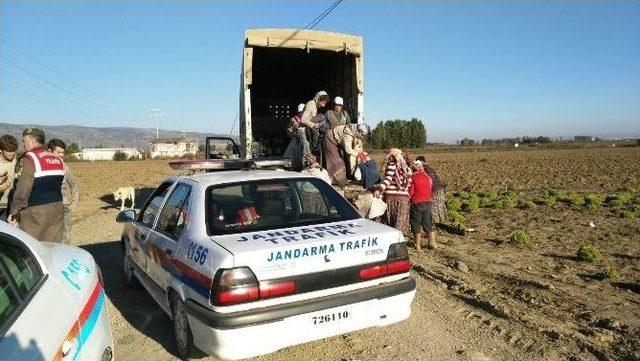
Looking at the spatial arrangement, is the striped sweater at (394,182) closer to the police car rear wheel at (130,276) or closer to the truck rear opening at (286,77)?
the truck rear opening at (286,77)

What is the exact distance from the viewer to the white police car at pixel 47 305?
210 centimetres

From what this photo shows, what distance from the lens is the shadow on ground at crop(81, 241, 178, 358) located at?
14.6 ft

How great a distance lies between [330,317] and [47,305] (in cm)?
180

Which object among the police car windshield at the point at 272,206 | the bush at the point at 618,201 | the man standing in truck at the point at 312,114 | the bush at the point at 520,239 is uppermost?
the man standing in truck at the point at 312,114

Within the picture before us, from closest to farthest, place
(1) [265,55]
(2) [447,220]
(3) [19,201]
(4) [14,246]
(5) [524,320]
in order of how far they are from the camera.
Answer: (4) [14,246] → (5) [524,320] → (3) [19,201] → (2) [447,220] → (1) [265,55]

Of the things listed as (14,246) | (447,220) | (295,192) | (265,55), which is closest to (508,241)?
(447,220)

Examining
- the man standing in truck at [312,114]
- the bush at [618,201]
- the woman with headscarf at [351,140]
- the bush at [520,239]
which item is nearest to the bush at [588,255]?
the bush at [520,239]

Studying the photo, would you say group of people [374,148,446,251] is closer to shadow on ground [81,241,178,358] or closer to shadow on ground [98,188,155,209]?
shadow on ground [81,241,178,358]

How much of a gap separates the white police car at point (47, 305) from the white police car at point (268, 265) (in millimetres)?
701

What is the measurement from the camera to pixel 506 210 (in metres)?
12.6

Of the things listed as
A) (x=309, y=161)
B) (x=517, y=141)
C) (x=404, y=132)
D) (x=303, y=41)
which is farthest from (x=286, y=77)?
(x=517, y=141)

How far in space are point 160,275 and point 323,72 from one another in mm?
8666

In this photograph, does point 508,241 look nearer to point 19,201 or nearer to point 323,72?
point 323,72

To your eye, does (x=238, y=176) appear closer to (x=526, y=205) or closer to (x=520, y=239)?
(x=520, y=239)
